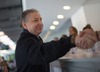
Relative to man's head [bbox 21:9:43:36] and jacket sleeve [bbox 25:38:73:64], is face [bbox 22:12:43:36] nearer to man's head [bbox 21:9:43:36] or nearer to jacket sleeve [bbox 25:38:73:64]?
man's head [bbox 21:9:43:36]

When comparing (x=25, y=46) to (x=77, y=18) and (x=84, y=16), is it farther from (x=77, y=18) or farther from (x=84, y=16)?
(x=77, y=18)

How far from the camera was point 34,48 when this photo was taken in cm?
94

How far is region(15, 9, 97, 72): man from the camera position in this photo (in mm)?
914

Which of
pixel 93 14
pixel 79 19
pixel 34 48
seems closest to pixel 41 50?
pixel 34 48

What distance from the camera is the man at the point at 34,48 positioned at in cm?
91

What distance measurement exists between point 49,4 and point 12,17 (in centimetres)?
295

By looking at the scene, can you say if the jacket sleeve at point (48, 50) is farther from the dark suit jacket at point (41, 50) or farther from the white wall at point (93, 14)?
the white wall at point (93, 14)

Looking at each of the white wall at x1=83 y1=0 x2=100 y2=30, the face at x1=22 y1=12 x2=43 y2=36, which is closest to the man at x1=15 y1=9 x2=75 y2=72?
the face at x1=22 y1=12 x2=43 y2=36

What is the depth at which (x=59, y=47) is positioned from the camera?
2.98ft

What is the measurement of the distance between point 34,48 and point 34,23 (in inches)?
8.8

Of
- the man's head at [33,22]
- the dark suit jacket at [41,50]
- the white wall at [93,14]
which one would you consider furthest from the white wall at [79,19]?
the dark suit jacket at [41,50]

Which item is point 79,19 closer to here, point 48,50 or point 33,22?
point 33,22

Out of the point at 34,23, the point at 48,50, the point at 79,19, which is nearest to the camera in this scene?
the point at 48,50

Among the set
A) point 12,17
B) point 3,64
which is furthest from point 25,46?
point 12,17
